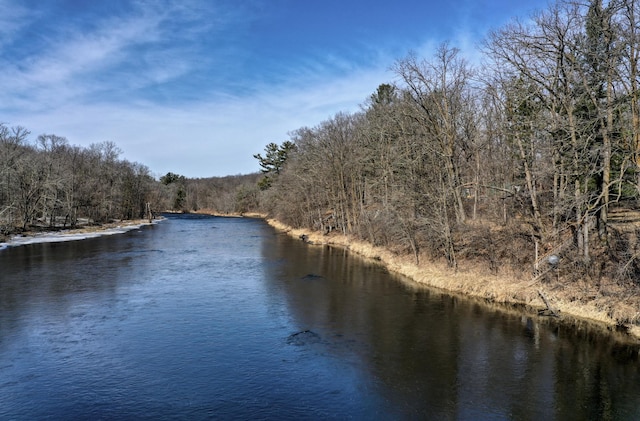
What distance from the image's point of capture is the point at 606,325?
A: 719 inches

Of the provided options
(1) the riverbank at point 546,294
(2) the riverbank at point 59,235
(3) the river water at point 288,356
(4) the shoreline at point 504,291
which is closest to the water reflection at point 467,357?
(3) the river water at point 288,356

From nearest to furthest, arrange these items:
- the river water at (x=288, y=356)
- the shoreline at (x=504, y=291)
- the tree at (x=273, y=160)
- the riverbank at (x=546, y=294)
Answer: the river water at (x=288, y=356)
the riverbank at (x=546, y=294)
the shoreline at (x=504, y=291)
the tree at (x=273, y=160)

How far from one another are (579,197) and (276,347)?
13.4 m

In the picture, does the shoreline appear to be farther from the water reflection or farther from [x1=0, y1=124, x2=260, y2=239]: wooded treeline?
[x1=0, y1=124, x2=260, y2=239]: wooded treeline

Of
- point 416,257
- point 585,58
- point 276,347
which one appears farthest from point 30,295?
point 585,58

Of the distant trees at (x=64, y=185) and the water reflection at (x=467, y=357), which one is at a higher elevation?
the distant trees at (x=64, y=185)

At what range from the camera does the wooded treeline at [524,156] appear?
18438 millimetres

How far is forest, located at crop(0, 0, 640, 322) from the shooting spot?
18.8 meters

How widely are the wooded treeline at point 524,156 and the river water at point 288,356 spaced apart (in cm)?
495

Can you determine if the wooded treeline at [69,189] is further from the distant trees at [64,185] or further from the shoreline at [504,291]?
the shoreline at [504,291]

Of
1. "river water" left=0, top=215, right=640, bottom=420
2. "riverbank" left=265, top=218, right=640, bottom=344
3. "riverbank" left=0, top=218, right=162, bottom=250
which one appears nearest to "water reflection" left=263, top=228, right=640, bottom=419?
"river water" left=0, top=215, right=640, bottom=420

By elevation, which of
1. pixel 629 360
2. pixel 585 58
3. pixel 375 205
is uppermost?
A: pixel 585 58

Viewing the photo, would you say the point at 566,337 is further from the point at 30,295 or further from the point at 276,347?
the point at 30,295

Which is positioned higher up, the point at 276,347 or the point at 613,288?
the point at 613,288
